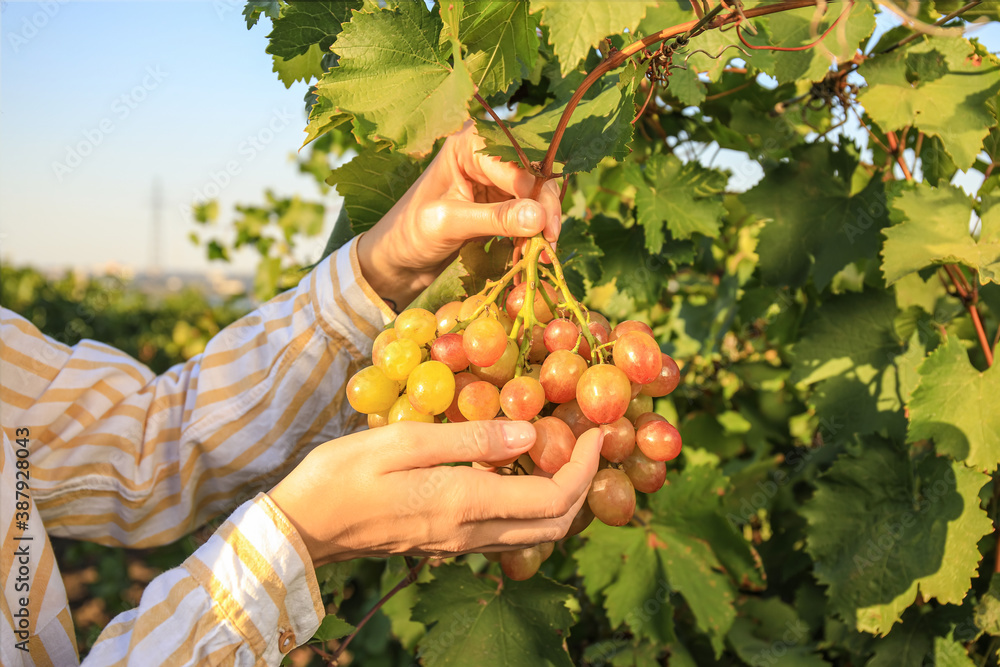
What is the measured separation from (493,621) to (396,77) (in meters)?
1.16


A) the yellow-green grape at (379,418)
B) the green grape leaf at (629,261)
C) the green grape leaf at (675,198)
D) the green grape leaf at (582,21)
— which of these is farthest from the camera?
the green grape leaf at (629,261)

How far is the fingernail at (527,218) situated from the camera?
100 cm

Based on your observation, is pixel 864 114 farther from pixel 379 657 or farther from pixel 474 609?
pixel 379 657

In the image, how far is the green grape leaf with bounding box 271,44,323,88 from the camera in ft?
5.29

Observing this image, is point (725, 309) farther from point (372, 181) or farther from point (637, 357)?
point (637, 357)

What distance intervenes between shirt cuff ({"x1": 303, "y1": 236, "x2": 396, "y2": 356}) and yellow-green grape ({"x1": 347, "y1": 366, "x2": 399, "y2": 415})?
1.33 feet

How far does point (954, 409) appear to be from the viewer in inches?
58.9

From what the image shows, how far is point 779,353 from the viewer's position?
2.69 meters

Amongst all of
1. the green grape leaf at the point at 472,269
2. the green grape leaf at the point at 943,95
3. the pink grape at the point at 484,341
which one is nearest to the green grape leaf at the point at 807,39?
the green grape leaf at the point at 943,95

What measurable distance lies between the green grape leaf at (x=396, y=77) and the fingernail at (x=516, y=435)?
0.44 metres

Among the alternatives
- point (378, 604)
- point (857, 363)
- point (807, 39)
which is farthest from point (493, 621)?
point (807, 39)

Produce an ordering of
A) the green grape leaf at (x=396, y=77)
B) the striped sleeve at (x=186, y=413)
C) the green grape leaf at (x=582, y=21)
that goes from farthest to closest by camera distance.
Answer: the striped sleeve at (x=186, y=413), the green grape leaf at (x=396, y=77), the green grape leaf at (x=582, y=21)

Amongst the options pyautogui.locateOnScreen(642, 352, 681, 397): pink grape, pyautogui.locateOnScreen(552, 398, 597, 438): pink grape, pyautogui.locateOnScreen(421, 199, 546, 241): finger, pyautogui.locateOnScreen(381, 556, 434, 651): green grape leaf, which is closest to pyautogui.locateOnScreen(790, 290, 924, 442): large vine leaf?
pyautogui.locateOnScreen(642, 352, 681, 397): pink grape

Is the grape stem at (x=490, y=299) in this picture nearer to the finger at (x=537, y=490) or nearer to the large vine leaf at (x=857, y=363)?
the finger at (x=537, y=490)
